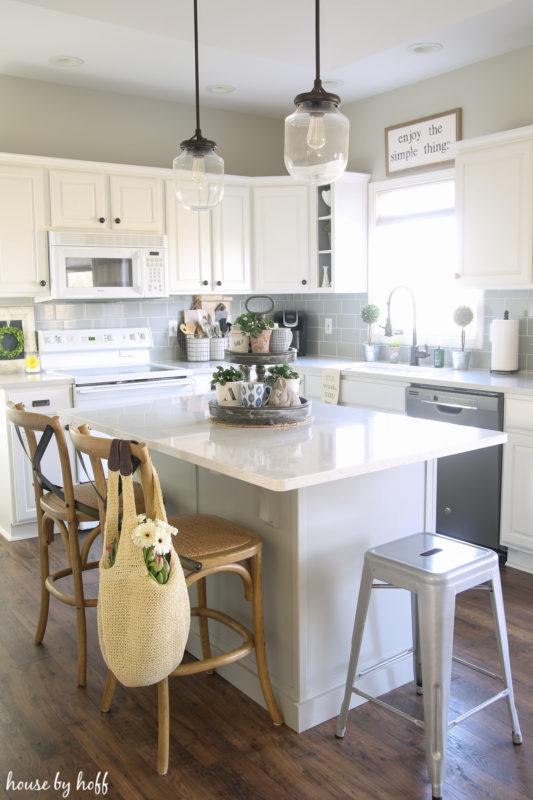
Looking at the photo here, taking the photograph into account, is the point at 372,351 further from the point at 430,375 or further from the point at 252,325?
the point at 252,325

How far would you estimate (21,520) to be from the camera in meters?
4.21

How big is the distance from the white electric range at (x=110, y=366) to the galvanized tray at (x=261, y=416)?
1.64m

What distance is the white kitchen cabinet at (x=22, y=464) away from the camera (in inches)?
163

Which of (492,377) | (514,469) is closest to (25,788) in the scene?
(514,469)

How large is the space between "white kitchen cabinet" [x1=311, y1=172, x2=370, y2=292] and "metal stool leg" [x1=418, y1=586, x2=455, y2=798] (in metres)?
3.42

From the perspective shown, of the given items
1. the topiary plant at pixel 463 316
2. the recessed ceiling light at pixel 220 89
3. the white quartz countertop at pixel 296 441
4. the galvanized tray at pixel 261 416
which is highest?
the recessed ceiling light at pixel 220 89

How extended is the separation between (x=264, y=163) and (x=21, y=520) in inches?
130

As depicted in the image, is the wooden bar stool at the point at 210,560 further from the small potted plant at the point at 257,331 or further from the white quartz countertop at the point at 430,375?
the white quartz countertop at the point at 430,375

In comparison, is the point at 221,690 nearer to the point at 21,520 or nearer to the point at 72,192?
the point at 21,520

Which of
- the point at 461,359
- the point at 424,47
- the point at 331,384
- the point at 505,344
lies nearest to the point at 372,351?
the point at 331,384

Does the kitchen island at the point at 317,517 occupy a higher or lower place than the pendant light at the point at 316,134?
lower

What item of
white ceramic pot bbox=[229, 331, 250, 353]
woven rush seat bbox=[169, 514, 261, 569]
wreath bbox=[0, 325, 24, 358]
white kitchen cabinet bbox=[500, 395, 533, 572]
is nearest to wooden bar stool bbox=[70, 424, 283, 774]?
woven rush seat bbox=[169, 514, 261, 569]

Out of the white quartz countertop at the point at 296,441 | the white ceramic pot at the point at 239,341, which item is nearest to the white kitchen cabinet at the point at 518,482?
the white quartz countertop at the point at 296,441

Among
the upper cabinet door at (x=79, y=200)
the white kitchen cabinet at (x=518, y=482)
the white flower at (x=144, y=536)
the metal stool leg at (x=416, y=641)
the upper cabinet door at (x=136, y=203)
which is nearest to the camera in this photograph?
the white flower at (x=144, y=536)
